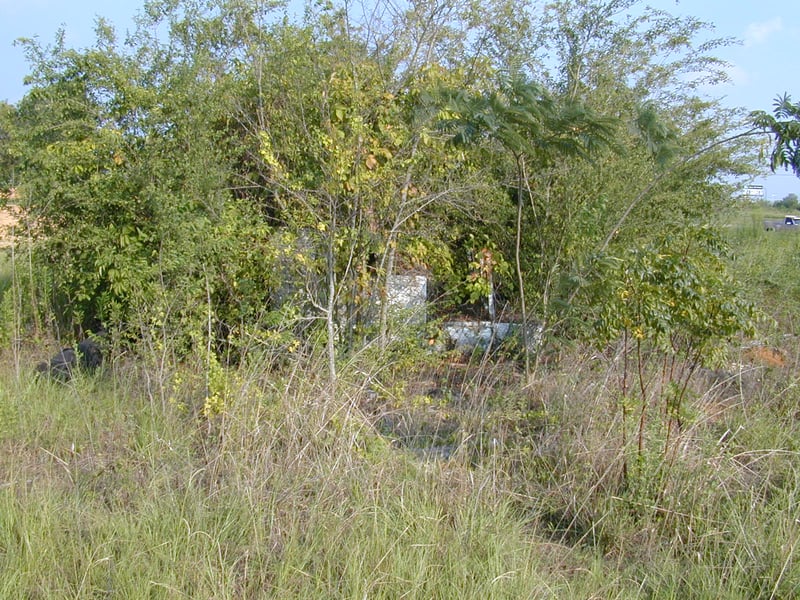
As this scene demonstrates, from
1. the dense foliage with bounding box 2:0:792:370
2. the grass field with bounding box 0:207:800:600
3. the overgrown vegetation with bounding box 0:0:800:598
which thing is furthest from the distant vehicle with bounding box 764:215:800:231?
the grass field with bounding box 0:207:800:600

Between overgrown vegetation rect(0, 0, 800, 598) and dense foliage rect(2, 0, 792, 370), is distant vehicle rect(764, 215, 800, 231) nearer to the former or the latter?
overgrown vegetation rect(0, 0, 800, 598)

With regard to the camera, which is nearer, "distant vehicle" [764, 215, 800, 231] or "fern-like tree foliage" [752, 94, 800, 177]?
"fern-like tree foliage" [752, 94, 800, 177]

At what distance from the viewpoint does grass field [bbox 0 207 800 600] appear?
326 cm

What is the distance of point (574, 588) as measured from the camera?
11.1 feet

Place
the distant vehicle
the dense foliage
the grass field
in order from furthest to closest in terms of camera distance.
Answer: the distant vehicle → the dense foliage → the grass field

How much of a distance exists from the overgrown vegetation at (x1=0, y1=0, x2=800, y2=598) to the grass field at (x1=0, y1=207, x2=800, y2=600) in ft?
0.07

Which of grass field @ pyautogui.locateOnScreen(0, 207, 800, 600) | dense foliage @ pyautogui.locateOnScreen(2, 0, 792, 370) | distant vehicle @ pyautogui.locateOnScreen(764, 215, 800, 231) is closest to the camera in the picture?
grass field @ pyautogui.locateOnScreen(0, 207, 800, 600)

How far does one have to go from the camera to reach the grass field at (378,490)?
3.26 m

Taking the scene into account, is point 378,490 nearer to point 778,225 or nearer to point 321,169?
point 321,169

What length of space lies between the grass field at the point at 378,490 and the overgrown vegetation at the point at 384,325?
22 millimetres

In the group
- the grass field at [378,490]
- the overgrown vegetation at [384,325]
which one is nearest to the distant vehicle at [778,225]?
the overgrown vegetation at [384,325]

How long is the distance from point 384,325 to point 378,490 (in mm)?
2604

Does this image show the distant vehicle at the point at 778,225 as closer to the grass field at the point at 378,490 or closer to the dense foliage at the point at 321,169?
the dense foliage at the point at 321,169

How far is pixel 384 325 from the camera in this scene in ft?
20.9
